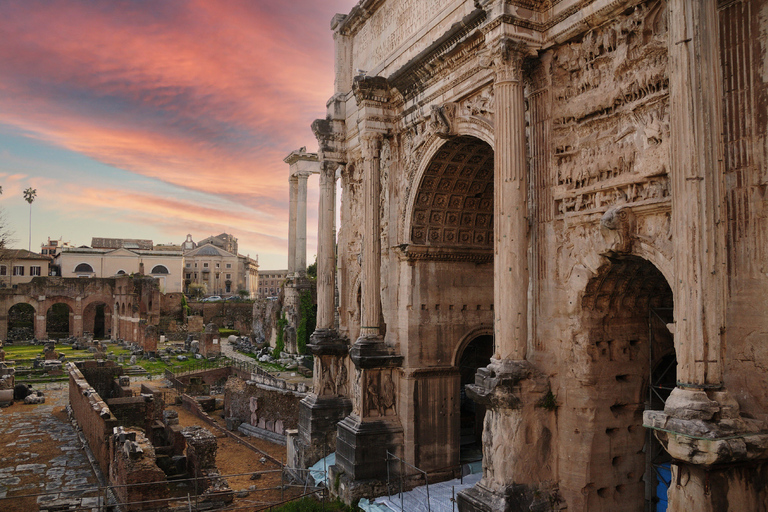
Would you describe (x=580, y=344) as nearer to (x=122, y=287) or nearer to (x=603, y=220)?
(x=603, y=220)

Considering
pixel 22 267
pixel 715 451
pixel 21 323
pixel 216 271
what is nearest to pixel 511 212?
pixel 715 451

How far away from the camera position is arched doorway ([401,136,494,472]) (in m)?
11.0

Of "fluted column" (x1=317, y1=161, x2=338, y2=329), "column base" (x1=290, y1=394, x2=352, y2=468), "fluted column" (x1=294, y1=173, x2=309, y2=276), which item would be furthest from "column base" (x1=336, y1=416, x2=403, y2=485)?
"fluted column" (x1=294, y1=173, x2=309, y2=276)

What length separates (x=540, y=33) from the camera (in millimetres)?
7465

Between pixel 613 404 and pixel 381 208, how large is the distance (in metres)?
6.51

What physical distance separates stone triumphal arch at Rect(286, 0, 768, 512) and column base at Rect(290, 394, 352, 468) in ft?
0.17

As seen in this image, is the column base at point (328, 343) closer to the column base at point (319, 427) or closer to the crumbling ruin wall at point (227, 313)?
the column base at point (319, 427)

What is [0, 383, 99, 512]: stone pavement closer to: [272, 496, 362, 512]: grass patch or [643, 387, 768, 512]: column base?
[272, 496, 362, 512]: grass patch

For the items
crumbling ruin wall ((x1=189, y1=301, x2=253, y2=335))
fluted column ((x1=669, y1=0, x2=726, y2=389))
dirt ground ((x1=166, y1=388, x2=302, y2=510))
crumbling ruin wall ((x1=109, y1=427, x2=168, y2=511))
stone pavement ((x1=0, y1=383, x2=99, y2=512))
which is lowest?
dirt ground ((x1=166, y1=388, x2=302, y2=510))

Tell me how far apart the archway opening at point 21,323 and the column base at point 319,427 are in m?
42.3

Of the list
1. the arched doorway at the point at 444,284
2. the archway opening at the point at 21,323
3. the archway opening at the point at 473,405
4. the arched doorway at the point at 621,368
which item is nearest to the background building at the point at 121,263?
the archway opening at the point at 21,323

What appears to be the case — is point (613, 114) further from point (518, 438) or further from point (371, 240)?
point (371, 240)

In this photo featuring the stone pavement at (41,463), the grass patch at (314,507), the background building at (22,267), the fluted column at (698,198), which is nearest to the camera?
the fluted column at (698,198)

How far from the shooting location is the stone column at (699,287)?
4.82 meters
